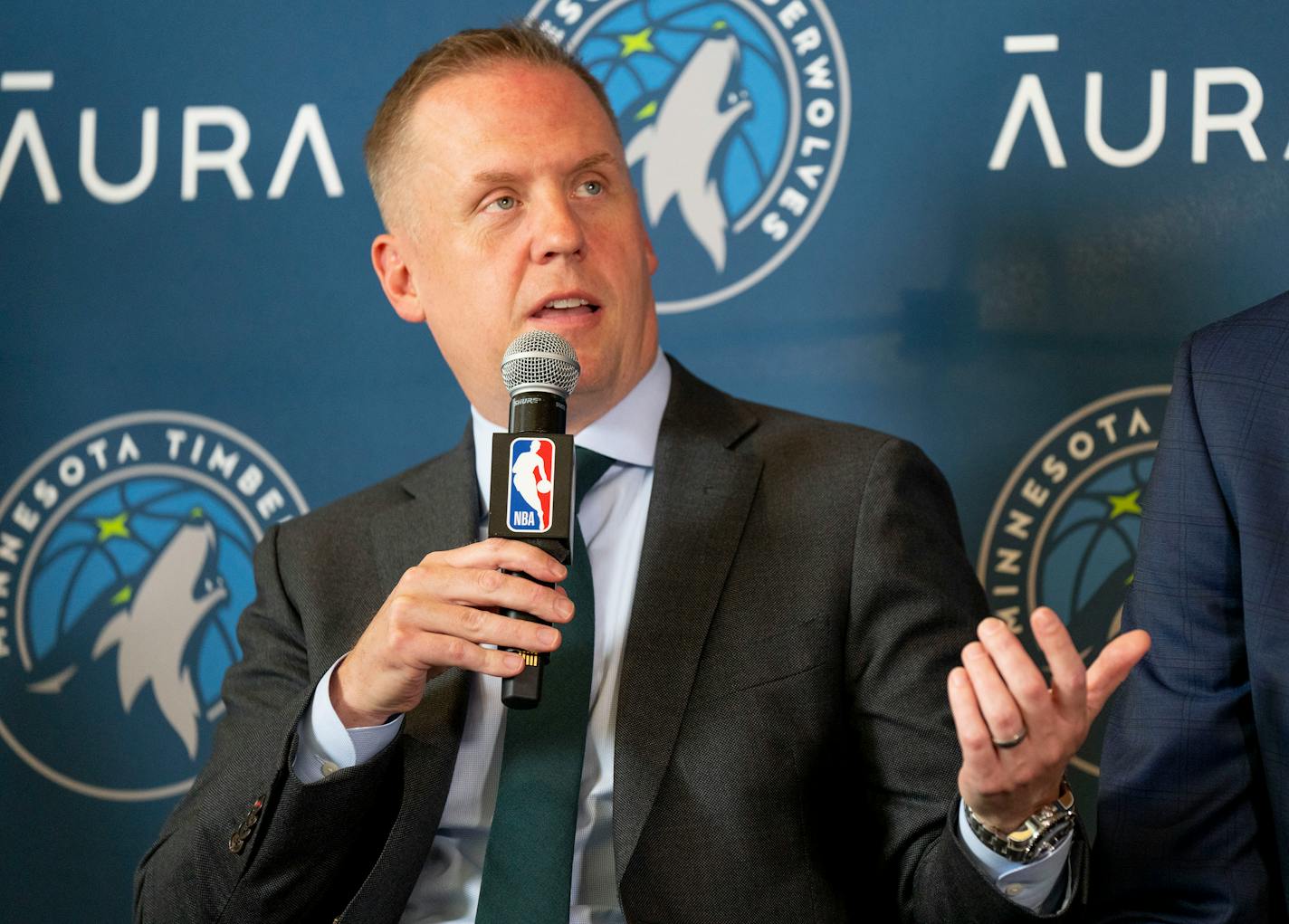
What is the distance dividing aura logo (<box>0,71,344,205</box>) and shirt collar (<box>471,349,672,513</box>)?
778mm

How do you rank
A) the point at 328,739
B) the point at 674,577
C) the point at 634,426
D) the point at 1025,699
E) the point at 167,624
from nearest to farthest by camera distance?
the point at 1025,699 → the point at 328,739 → the point at 674,577 → the point at 634,426 → the point at 167,624

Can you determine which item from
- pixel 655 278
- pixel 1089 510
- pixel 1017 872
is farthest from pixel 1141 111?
pixel 1017 872

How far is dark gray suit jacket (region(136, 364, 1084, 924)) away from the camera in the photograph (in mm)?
1774

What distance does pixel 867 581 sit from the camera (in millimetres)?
1849

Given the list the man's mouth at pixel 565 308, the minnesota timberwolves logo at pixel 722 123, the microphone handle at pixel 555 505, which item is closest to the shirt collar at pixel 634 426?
the man's mouth at pixel 565 308

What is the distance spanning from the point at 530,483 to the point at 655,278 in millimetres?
1069

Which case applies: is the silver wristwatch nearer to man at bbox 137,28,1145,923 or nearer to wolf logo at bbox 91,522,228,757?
man at bbox 137,28,1145,923

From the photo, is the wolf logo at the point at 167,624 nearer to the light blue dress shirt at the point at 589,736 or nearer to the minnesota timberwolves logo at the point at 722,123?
the light blue dress shirt at the point at 589,736

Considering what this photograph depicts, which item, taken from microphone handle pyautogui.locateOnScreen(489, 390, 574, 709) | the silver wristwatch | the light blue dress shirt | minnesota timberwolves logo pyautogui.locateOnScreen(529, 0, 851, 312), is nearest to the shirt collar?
the light blue dress shirt

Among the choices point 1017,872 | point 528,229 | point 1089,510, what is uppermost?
point 528,229

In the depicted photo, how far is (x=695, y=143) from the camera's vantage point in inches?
94.6

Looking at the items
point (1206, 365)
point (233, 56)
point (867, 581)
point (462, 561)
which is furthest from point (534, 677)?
point (233, 56)

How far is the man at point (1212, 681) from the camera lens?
1538 mm

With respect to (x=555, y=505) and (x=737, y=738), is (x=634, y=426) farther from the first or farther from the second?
(x=555, y=505)
